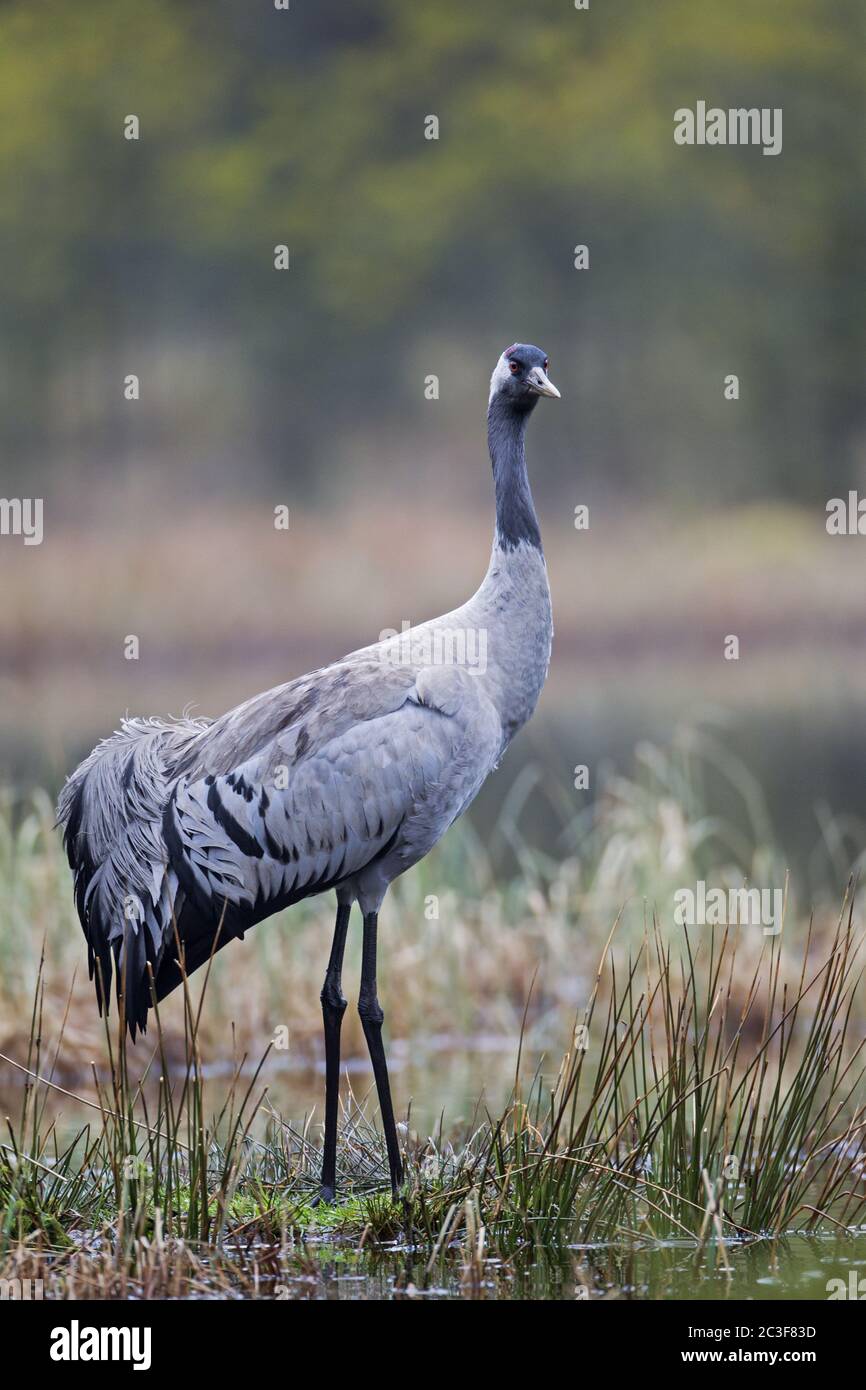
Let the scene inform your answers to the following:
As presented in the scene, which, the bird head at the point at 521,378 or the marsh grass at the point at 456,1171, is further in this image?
the bird head at the point at 521,378

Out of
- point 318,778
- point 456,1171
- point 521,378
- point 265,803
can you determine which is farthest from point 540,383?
point 456,1171

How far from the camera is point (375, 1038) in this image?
3.73 metres

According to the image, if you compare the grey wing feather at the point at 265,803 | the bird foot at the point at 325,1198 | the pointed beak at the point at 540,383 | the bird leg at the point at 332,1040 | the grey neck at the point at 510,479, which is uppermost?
the pointed beak at the point at 540,383

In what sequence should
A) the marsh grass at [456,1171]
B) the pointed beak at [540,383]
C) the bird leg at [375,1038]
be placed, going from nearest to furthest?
1. the marsh grass at [456,1171]
2. the bird leg at [375,1038]
3. the pointed beak at [540,383]

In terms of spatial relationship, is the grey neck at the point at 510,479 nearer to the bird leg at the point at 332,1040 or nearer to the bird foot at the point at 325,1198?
the bird leg at the point at 332,1040

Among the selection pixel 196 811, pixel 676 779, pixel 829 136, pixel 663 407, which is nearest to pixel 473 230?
pixel 663 407

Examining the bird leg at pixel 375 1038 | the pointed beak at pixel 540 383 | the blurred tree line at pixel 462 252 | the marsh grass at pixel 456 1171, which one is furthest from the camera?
the blurred tree line at pixel 462 252

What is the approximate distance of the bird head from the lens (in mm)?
3732

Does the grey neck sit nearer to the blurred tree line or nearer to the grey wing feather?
the grey wing feather

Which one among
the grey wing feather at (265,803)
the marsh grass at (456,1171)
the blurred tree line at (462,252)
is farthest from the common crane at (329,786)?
the blurred tree line at (462,252)

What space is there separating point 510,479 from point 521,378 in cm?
22

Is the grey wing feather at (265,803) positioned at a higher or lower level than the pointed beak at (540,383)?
lower

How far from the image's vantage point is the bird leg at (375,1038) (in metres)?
3.51

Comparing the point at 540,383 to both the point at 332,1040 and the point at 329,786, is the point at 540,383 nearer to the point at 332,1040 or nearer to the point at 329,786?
the point at 329,786
